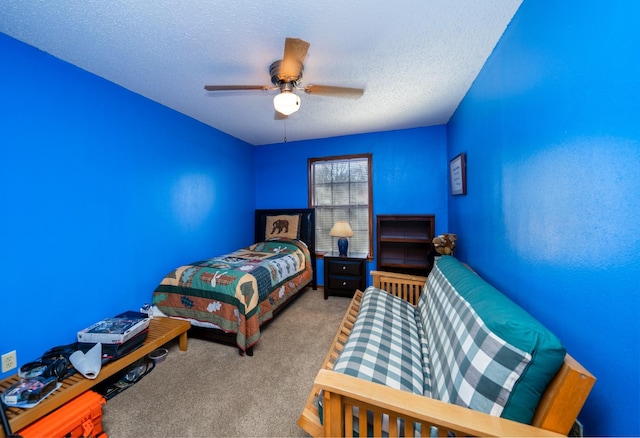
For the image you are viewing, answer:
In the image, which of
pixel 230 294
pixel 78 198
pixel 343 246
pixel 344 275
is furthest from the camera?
pixel 343 246

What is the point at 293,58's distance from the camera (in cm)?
154

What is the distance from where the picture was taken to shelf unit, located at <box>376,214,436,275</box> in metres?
3.40

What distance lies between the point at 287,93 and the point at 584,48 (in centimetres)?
152

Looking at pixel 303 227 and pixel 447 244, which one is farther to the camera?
pixel 303 227

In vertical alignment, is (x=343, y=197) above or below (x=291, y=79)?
below

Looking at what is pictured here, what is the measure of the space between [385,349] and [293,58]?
1873mm

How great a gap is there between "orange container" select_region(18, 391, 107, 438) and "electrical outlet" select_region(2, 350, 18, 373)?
56 cm

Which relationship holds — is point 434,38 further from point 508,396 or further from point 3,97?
point 3,97

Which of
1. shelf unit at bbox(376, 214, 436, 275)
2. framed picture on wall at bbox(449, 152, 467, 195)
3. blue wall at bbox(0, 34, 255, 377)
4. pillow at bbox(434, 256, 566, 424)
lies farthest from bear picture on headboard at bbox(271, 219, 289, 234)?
pillow at bbox(434, 256, 566, 424)

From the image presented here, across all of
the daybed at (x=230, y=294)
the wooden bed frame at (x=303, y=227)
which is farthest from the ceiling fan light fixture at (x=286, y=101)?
the wooden bed frame at (x=303, y=227)

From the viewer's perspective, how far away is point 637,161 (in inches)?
27.0

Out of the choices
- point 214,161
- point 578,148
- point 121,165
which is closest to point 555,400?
point 578,148

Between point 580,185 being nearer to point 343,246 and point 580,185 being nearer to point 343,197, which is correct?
point 343,246

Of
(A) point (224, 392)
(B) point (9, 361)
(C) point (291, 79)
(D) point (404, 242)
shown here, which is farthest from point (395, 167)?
(B) point (9, 361)
